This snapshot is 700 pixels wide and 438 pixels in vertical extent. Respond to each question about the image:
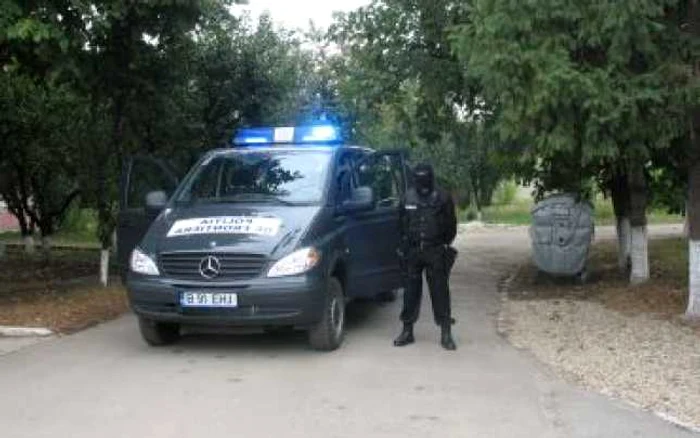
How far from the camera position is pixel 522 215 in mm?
42625

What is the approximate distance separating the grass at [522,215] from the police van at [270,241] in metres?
21.9

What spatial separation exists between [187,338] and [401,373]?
2.63 meters

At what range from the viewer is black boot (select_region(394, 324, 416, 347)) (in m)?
9.85

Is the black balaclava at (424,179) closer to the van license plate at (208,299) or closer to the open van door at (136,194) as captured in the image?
the van license plate at (208,299)

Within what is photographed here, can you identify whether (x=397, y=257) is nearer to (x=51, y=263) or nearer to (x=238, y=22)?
(x=238, y=22)

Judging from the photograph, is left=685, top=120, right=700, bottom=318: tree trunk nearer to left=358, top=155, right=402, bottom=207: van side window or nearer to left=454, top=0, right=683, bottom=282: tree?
left=454, top=0, right=683, bottom=282: tree

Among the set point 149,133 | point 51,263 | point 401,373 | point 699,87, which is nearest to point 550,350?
point 401,373

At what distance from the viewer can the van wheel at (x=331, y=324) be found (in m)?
9.28

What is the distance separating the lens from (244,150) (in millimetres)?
10953

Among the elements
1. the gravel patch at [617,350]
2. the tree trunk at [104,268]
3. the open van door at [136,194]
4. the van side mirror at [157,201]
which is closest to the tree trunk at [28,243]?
the tree trunk at [104,268]

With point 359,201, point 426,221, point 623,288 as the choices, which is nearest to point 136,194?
point 359,201

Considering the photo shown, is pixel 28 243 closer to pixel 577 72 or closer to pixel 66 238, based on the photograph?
pixel 66 238

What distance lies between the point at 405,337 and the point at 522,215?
110 ft

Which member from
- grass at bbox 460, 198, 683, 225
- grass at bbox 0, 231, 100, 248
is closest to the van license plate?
grass at bbox 0, 231, 100, 248
